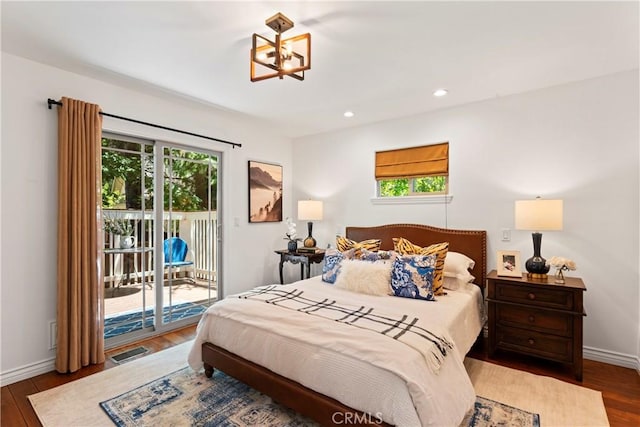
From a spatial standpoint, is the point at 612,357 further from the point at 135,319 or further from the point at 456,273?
the point at 135,319

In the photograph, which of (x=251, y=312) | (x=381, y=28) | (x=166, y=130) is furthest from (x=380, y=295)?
(x=166, y=130)

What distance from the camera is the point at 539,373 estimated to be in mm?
2648

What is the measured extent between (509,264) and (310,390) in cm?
219

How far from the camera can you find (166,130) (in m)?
3.47

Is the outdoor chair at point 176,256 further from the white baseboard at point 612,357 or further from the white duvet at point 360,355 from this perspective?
the white baseboard at point 612,357

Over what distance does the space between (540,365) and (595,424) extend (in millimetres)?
809

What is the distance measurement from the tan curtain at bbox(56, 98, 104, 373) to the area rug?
311mm

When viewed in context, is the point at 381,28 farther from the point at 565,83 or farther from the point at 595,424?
the point at 595,424

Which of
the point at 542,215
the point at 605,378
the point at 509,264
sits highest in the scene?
the point at 542,215

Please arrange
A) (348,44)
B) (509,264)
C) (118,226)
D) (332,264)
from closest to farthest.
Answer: (348,44)
(509,264)
(118,226)
(332,264)

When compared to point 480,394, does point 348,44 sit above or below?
above

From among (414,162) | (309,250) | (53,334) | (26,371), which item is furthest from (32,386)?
(414,162)

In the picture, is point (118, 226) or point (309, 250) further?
point (309, 250)

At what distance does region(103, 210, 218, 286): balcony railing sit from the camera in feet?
10.5
